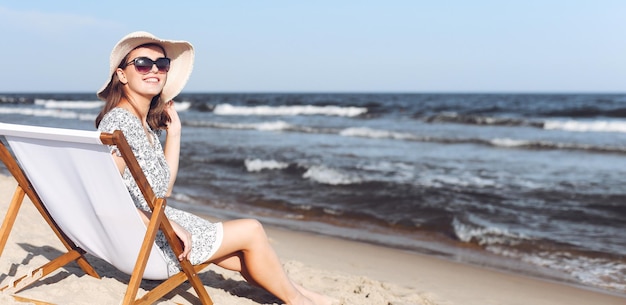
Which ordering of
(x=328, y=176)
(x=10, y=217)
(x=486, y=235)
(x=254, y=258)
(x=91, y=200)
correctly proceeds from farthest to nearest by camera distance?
(x=328, y=176) → (x=486, y=235) → (x=254, y=258) → (x=10, y=217) → (x=91, y=200)

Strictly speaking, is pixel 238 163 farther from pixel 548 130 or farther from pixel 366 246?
pixel 548 130

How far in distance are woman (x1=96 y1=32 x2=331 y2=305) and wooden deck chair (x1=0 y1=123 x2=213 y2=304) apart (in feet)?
0.45

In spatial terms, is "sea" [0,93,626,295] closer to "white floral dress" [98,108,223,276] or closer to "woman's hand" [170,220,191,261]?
"white floral dress" [98,108,223,276]

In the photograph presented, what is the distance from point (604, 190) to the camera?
875cm

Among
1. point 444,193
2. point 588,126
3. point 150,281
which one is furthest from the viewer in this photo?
point 588,126

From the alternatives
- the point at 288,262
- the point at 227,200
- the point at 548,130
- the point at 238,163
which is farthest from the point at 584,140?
the point at 288,262

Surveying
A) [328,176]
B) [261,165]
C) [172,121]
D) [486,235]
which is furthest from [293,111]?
[172,121]

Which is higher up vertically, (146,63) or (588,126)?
(146,63)

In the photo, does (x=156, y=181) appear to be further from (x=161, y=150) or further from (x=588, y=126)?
(x=588, y=126)

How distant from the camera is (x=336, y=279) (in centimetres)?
443

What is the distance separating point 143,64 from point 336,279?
2196 mm

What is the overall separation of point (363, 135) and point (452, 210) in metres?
12.0

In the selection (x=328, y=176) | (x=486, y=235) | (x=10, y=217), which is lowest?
(x=328, y=176)

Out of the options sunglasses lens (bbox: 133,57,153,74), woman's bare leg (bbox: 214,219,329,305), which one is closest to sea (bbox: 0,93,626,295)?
woman's bare leg (bbox: 214,219,329,305)
